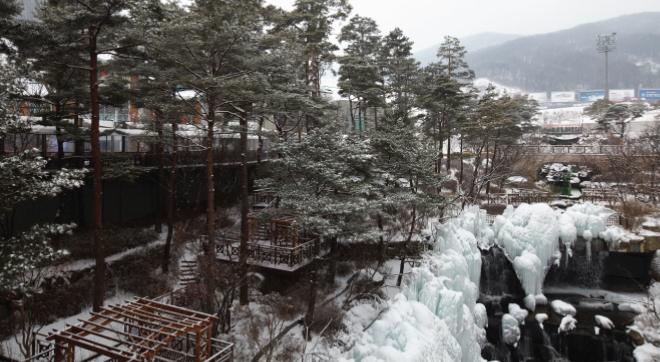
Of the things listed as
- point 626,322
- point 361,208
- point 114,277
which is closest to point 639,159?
point 626,322

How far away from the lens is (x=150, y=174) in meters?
18.4

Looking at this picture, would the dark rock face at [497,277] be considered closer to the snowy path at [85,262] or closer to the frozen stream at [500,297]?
the frozen stream at [500,297]

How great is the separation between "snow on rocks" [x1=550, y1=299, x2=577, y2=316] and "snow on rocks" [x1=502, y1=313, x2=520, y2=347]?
2599mm

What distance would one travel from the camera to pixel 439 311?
13.1m

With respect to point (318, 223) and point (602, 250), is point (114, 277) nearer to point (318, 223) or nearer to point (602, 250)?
point (318, 223)

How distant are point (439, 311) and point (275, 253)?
610 cm

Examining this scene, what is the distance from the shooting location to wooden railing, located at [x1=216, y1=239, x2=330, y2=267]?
13.8 metres

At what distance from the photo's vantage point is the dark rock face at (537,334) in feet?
56.1

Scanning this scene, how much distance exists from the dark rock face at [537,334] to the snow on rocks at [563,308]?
0.25 m

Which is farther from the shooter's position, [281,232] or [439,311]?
[281,232]

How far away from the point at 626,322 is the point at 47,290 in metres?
23.8

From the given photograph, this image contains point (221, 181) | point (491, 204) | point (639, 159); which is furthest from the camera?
point (639, 159)

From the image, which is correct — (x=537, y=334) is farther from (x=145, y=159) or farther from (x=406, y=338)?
(x=145, y=159)

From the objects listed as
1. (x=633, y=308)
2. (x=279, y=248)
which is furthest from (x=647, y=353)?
(x=279, y=248)
